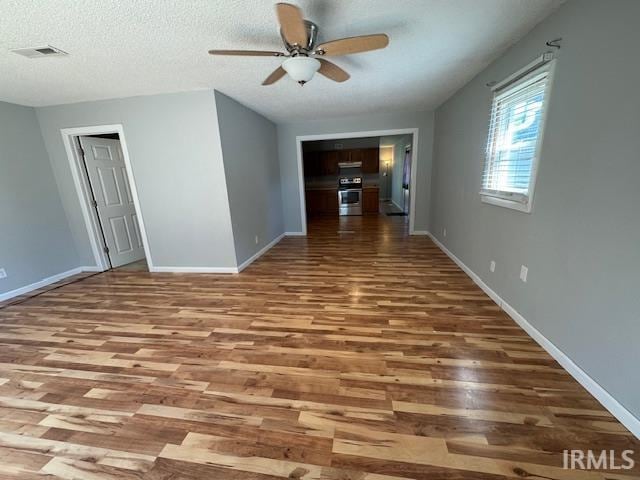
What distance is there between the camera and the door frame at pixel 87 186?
3.34m

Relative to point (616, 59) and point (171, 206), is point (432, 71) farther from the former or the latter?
point (171, 206)

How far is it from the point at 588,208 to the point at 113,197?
5.59 meters

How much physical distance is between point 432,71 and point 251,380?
11.3 ft

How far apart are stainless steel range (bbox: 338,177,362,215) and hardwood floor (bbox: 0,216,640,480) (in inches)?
203

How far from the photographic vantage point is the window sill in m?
2.04

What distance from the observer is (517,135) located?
218 centimetres

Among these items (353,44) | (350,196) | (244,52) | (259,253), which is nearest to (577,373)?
(353,44)

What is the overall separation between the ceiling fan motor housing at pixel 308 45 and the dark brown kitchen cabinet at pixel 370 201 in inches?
239

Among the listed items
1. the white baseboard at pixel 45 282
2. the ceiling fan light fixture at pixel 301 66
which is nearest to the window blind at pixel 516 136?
the ceiling fan light fixture at pixel 301 66

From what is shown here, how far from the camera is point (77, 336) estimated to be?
2.24 meters

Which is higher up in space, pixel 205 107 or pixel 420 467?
pixel 205 107

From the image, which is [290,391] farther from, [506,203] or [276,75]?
[276,75]

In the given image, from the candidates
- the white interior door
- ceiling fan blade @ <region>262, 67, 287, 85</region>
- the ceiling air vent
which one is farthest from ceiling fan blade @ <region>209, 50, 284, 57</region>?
the white interior door

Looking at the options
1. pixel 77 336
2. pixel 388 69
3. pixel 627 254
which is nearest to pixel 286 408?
pixel 627 254
